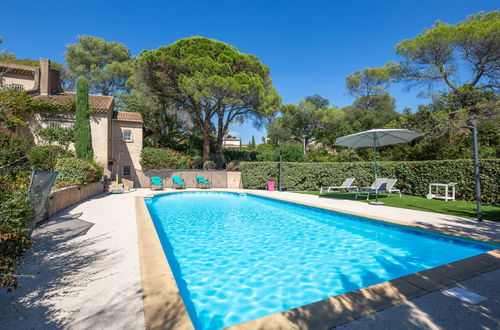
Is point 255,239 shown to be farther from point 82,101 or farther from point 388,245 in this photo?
point 82,101

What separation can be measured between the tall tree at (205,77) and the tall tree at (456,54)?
10759 millimetres

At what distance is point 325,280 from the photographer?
12.4 feet

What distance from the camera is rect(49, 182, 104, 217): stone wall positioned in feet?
22.4

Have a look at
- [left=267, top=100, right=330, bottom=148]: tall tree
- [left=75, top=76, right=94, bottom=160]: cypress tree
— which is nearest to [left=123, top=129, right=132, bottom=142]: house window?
[left=75, top=76, right=94, bottom=160]: cypress tree

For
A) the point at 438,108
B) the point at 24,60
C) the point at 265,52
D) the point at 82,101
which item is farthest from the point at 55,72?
the point at 438,108

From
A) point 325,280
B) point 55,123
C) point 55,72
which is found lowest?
point 325,280

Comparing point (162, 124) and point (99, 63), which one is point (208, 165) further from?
point (99, 63)

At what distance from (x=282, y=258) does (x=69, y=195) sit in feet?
25.5

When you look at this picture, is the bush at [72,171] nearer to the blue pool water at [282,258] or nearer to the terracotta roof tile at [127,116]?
the blue pool water at [282,258]

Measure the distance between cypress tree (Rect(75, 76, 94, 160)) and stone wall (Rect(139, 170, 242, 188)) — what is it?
162 inches

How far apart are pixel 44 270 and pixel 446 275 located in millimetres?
5127

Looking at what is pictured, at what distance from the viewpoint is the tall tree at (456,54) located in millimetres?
14166

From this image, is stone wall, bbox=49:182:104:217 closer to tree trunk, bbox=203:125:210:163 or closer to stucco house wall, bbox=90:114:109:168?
stucco house wall, bbox=90:114:109:168

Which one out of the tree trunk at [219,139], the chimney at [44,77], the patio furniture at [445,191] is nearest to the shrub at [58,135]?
the chimney at [44,77]
